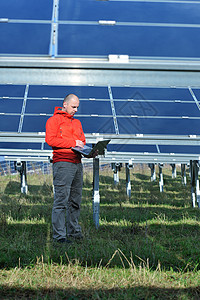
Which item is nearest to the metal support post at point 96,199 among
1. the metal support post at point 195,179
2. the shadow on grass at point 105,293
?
the shadow on grass at point 105,293

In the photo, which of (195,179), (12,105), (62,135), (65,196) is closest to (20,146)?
(12,105)

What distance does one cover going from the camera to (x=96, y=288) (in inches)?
103

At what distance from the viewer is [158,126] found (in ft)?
19.9

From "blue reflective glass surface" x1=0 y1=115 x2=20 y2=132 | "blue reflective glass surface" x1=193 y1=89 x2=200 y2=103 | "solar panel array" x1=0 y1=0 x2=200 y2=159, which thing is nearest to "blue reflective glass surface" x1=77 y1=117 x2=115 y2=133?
"solar panel array" x1=0 y1=0 x2=200 y2=159

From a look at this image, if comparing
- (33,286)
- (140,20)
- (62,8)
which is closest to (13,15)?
(62,8)

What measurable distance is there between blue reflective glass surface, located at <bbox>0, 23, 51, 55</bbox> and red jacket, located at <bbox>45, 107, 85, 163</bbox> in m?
0.83

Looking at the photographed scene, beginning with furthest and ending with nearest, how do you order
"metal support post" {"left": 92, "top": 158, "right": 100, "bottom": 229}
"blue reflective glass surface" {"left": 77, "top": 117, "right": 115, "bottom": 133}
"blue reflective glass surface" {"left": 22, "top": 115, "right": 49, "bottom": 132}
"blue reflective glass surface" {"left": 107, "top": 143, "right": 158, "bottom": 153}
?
"blue reflective glass surface" {"left": 107, "top": 143, "right": 158, "bottom": 153} < "blue reflective glass surface" {"left": 22, "top": 115, "right": 49, "bottom": 132} < "blue reflective glass surface" {"left": 77, "top": 117, "right": 115, "bottom": 133} < "metal support post" {"left": 92, "top": 158, "right": 100, "bottom": 229}

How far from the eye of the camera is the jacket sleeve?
4.12 meters

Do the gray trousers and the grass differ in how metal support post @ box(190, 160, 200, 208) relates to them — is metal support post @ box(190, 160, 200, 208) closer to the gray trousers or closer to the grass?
the grass

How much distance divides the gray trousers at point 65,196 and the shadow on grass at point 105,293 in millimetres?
1474

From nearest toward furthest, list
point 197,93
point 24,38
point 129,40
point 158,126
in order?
point 129,40 < point 24,38 < point 158,126 < point 197,93

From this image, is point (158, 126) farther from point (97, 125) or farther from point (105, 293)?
point (105, 293)

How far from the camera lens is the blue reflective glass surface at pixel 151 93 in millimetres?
6012

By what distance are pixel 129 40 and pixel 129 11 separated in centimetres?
68
